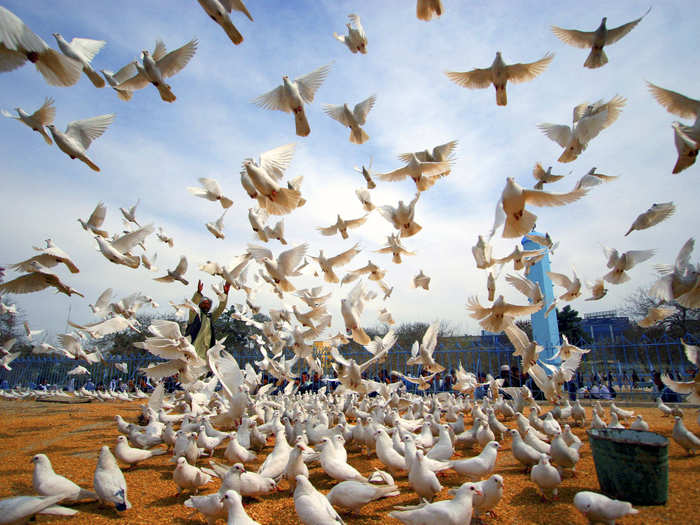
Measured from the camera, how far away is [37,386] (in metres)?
22.7

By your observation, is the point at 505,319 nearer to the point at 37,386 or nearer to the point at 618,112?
the point at 618,112

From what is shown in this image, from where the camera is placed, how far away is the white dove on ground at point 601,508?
3236 mm

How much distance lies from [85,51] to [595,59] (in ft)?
23.4

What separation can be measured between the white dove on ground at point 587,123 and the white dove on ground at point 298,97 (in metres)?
4.06

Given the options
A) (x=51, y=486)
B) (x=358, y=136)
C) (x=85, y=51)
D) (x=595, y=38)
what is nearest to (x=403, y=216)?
(x=358, y=136)

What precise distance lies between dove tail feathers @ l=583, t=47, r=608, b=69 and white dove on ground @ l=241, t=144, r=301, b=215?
472cm

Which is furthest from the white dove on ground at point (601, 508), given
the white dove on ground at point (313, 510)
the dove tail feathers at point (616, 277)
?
the dove tail feathers at point (616, 277)

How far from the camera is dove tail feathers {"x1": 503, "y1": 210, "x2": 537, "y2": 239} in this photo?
4969 mm

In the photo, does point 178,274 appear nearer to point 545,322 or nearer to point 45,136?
point 45,136

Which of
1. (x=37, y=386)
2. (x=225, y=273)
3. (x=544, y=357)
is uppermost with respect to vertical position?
(x=225, y=273)

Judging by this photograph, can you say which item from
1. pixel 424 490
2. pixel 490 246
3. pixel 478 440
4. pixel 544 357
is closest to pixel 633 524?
pixel 424 490

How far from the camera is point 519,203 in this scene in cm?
481

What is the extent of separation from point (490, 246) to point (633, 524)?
12.7ft

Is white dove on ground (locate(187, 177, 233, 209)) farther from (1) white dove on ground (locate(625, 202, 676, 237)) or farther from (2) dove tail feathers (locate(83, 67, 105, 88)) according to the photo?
(1) white dove on ground (locate(625, 202, 676, 237))
